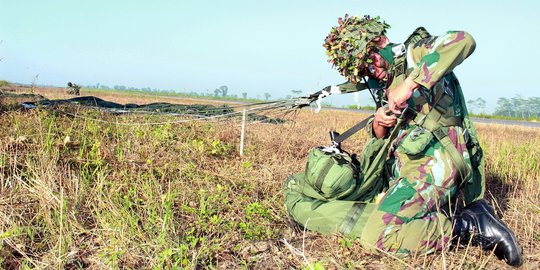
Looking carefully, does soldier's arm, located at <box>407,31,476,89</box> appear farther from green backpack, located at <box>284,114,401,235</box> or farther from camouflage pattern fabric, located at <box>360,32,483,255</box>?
green backpack, located at <box>284,114,401,235</box>

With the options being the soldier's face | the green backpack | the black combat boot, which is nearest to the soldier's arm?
the soldier's face

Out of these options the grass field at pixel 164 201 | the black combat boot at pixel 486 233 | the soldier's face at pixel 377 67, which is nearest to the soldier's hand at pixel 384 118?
the soldier's face at pixel 377 67

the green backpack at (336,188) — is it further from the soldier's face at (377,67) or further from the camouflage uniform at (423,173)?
the soldier's face at (377,67)

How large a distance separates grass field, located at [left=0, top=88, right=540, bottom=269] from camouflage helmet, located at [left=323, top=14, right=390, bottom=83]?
1.12m

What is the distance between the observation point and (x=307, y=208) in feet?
9.51

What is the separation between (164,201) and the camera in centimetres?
294

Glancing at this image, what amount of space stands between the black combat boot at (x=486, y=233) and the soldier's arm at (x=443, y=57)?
36.1 inches

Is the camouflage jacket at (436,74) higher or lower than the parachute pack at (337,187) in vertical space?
higher

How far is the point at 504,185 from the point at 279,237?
257 cm

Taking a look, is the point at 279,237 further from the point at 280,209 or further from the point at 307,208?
the point at 280,209

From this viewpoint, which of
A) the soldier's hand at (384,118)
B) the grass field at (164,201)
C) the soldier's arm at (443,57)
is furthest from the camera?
the soldier's hand at (384,118)

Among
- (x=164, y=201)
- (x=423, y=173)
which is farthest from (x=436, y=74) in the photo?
(x=164, y=201)

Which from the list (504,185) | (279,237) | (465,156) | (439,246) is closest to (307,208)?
(279,237)

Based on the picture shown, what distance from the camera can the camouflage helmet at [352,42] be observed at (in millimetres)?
2766
